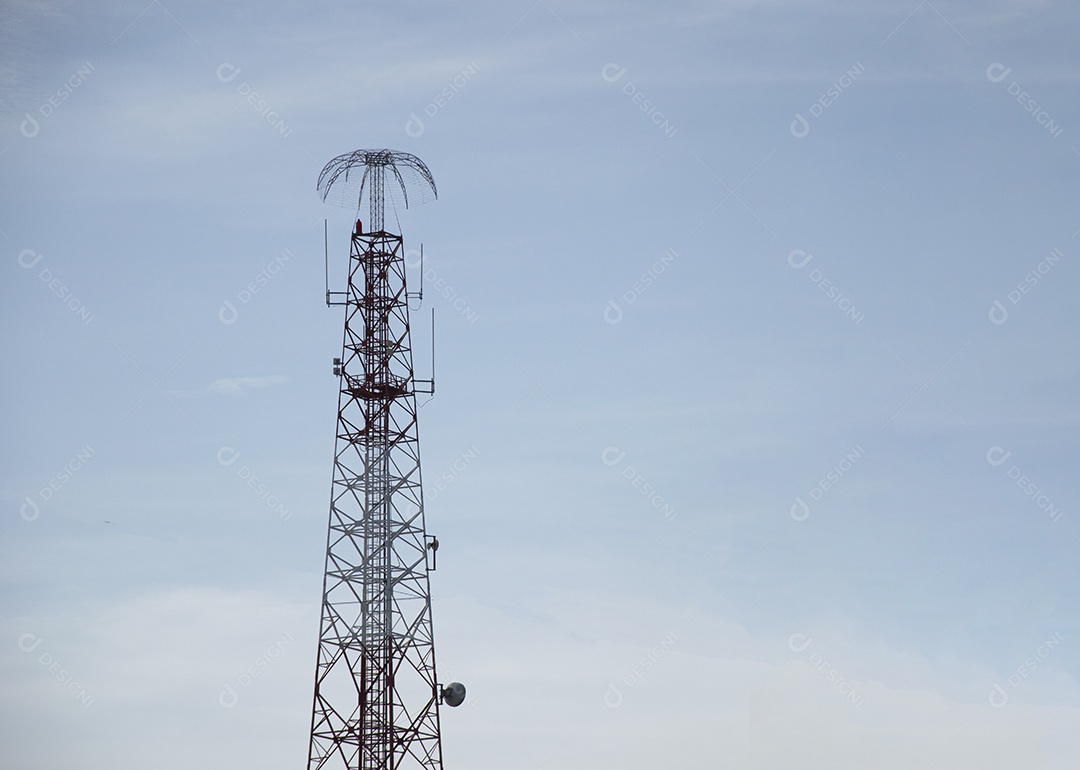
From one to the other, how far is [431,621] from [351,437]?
32.3 ft

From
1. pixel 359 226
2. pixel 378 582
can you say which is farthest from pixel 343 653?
pixel 359 226

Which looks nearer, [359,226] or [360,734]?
[360,734]

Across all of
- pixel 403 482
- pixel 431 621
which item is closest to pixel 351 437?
pixel 403 482

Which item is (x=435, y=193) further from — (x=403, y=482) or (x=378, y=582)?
(x=378, y=582)

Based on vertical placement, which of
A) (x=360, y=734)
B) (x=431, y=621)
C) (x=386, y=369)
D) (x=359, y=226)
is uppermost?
(x=359, y=226)

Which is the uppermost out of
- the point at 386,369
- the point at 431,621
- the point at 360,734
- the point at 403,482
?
the point at 386,369

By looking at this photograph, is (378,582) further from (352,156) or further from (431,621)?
(352,156)

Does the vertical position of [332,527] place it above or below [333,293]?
below

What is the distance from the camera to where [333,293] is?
8238cm

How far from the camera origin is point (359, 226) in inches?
3265

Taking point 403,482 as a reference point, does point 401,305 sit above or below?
above

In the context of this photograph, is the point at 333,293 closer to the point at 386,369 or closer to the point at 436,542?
the point at 386,369

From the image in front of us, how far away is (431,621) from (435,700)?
3.77 meters

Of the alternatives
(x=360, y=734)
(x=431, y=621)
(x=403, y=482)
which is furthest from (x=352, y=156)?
(x=360, y=734)
